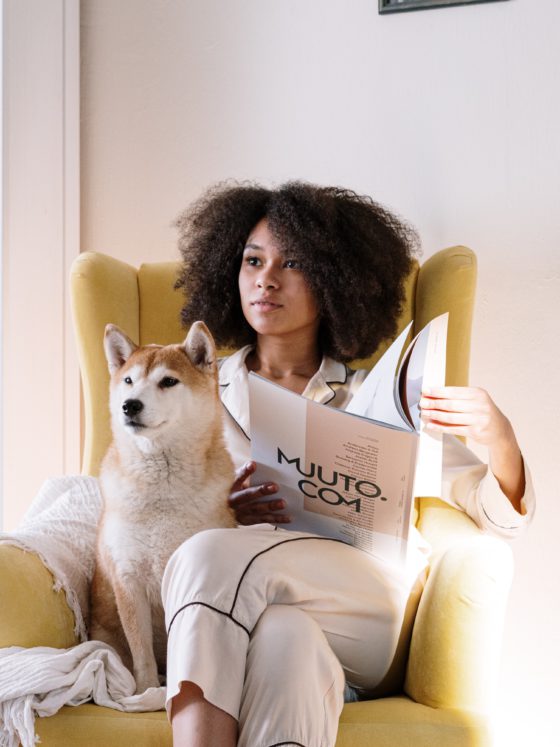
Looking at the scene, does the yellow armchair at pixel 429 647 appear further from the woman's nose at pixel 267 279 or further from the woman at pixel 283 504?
the woman's nose at pixel 267 279

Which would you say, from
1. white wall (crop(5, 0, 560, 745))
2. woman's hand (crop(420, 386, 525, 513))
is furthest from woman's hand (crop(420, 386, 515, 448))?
white wall (crop(5, 0, 560, 745))

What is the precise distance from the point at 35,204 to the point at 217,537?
3.85 ft

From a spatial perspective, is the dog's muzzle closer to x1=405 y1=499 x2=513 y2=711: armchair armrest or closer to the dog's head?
the dog's head

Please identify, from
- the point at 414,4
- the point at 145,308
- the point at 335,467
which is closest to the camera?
the point at 335,467

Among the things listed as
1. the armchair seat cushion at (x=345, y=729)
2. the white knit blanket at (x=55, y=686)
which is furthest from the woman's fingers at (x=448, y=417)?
the white knit blanket at (x=55, y=686)

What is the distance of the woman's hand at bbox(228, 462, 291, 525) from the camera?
3.75 feet

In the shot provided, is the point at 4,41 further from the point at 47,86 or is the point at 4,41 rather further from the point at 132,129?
the point at 132,129

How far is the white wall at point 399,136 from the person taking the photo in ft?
5.86

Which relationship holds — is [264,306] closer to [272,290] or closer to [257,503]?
[272,290]

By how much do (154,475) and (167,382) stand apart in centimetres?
13

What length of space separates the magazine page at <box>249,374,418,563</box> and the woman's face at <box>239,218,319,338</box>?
14.8 inches

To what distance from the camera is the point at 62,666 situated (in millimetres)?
1005

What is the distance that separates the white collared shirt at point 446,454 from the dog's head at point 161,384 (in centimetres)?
28

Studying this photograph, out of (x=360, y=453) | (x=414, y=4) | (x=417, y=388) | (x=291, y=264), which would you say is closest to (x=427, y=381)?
Result: (x=417, y=388)
